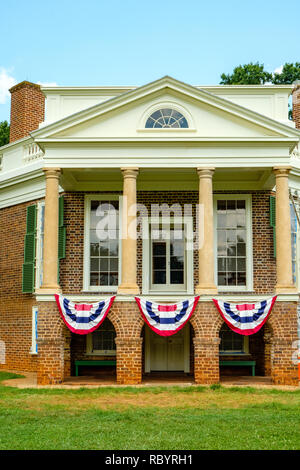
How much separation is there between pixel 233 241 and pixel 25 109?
9.57 metres

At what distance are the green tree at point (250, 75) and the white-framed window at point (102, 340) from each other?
23.0 m

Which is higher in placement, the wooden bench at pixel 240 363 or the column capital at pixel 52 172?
the column capital at pixel 52 172

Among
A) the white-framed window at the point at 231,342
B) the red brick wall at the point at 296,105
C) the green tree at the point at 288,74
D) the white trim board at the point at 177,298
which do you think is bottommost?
the white-framed window at the point at 231,342

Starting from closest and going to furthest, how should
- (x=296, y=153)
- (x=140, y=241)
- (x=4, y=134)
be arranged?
(x=140, y=241) → (x=296, y=153) → (x=4, y=134)

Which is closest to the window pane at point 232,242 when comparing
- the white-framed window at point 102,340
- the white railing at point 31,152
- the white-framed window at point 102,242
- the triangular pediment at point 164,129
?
the triangular pediment at point 164,129

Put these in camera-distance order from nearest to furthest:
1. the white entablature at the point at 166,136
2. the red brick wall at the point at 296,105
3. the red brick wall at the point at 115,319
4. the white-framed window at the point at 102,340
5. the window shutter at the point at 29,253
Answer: the red brick wall at the point at 115,319
the white entablature at the point at 166,136
the white-framed window at the point at 102,340
the window shutter at the point at 29,253
the red brick wall at the point at 296,105

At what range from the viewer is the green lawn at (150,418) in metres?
8.20

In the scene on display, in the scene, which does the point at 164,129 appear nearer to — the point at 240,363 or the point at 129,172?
the point at 129,172

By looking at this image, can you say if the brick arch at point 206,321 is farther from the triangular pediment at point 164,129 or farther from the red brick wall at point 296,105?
the red brick wall at point 296,105

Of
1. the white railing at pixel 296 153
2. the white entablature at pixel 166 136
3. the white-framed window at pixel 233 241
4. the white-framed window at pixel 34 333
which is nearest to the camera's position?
the white entablature at pixel 166 136

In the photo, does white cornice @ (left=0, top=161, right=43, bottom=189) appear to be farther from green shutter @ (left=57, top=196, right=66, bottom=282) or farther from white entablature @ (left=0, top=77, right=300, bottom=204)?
white entablature @ (left=0, top=77, right=300, bottom=204)

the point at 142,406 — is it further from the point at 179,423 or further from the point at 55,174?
the point at 55,174

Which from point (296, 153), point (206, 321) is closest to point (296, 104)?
point (296, 153)

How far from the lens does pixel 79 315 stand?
1505 centimetres
